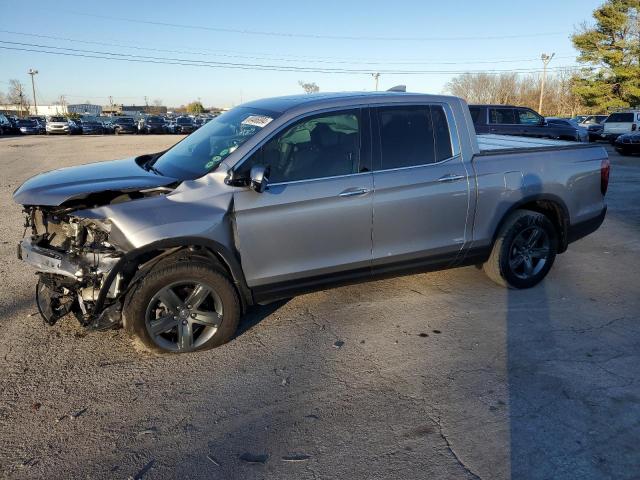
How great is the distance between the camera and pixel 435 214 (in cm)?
429

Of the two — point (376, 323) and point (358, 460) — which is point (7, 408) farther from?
point (376, 323)

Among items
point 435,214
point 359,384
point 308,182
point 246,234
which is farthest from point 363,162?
point 359,384

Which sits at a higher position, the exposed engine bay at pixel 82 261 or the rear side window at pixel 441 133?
the rear side window at pixel 441 133

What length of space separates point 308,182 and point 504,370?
6.46ft

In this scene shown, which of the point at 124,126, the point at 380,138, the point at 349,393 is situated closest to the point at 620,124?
the point at 380,138

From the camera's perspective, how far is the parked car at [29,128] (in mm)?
43162

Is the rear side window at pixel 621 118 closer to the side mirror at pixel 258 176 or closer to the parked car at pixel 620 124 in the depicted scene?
the parked car at pixel 620 124

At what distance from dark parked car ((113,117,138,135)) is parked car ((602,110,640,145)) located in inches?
1487

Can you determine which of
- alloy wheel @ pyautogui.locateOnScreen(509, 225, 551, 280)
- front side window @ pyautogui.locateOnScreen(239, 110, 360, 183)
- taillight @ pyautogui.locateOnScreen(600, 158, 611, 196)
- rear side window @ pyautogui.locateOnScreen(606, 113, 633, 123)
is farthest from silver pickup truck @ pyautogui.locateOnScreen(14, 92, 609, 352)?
rear side window @ pyautogui.locateOnScreen(606, 113, 633, 123)

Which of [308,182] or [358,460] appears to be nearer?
[358,460]

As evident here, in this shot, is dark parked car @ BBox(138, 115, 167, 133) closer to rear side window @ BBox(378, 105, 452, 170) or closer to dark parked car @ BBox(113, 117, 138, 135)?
dark parked car @ BBox(113, 117, 138, 135)

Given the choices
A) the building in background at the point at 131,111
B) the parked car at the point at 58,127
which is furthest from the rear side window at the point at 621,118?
the building in background at the point at 131,111

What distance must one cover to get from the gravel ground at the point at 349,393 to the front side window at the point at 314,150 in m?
1.31

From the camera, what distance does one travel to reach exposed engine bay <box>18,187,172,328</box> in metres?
3.46
